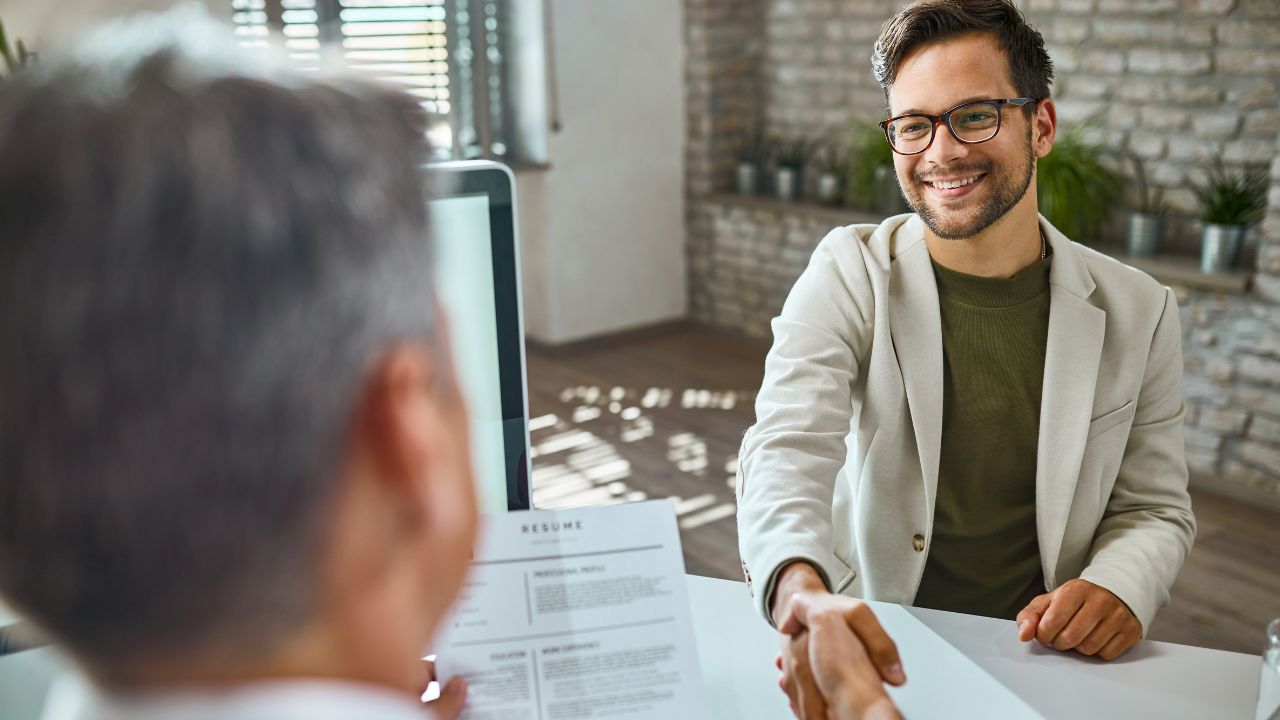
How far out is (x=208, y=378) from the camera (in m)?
0.33

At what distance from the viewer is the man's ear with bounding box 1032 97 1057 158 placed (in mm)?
1491

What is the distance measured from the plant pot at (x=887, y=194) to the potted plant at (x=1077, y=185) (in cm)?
71

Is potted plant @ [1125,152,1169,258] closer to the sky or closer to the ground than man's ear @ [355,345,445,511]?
closer to the ground

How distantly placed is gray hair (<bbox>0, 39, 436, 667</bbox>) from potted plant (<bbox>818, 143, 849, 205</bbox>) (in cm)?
445

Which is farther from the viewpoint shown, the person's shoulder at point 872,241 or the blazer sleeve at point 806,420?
the person's shoulder at point 872,241

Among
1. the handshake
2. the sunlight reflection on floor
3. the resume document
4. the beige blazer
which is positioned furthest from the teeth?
the sunlight reflection on floor

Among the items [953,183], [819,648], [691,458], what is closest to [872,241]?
[953,183]

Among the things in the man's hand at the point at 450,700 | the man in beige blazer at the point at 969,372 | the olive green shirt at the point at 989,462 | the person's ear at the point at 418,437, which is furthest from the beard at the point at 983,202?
the person's ear at the point at 418,437

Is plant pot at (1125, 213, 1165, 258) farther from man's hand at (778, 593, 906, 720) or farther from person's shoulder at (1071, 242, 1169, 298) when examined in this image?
man's hand at (778, 593, 906, 720)

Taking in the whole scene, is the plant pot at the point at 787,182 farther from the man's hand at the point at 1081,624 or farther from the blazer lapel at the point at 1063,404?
the man's hand at the point at 1081,624

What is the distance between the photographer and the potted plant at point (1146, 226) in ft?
11.6

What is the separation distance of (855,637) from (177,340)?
2.38 ft

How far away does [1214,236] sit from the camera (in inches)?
130

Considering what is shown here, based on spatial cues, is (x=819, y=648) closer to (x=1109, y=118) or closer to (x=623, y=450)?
(x=623, y=450)
